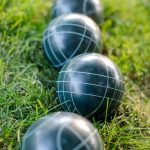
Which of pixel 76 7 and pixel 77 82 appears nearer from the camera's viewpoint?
pixel 77 82

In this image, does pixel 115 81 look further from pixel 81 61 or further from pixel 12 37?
pixel 12 37

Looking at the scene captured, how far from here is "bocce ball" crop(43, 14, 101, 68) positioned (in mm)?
2773

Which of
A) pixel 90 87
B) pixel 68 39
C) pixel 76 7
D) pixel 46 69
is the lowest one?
pixel 46 69

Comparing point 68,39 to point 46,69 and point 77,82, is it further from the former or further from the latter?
point 77,82

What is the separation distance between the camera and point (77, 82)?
7.92 ft

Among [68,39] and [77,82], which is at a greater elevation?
[68,39]

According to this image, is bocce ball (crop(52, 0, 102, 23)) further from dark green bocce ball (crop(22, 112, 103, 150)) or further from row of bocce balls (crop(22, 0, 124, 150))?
dark green bocce ball (crop(22, 112, 103, 150))

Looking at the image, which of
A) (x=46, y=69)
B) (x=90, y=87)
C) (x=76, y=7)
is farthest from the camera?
(x=76, y=7)

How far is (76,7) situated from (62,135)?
1.46 metres

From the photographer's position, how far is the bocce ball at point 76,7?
3.19 metres

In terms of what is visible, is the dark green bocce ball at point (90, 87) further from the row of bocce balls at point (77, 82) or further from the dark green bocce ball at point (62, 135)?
the dark green bocce ball at point (62, 135)

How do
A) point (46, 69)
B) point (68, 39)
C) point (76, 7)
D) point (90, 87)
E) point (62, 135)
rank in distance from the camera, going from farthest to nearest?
1. point (76, 7)
2. point (46, 69)
3. point (68, 39)
4. point (90, 87)
5. point (62, 135)

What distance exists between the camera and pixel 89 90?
2.39 meters

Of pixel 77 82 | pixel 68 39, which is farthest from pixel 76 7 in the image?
pixel 77 82
